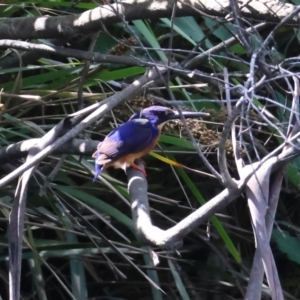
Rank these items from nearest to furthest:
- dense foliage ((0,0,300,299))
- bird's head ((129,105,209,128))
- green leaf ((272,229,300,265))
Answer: dense foliage ((0,0,300,299)), bird's head ((129,105,209,128)), green leaf ((272,229,300,265))

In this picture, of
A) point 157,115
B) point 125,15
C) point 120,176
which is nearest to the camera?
point 125,15

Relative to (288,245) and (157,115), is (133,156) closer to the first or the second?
(157,115)

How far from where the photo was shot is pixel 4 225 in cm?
224

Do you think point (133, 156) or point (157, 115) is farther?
point (157, 115)

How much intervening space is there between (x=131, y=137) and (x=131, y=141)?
0.01 meters

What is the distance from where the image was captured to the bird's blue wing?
198 cm

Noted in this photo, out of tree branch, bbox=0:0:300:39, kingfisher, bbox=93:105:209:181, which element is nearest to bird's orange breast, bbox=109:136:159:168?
Result: kingfisher, bbox=93:105:209:181

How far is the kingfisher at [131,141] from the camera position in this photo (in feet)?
6.38

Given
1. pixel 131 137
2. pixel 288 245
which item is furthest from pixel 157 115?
pixel 288 245

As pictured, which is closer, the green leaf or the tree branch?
→ the tree branch

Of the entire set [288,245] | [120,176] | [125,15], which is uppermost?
[125,15]

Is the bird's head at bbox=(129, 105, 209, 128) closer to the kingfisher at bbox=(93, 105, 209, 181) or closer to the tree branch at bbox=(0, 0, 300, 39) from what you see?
the kingfisher at bbox=(93, 105, 209, 181)

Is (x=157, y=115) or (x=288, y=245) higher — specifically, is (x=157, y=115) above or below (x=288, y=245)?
above

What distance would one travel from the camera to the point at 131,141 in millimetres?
2064
